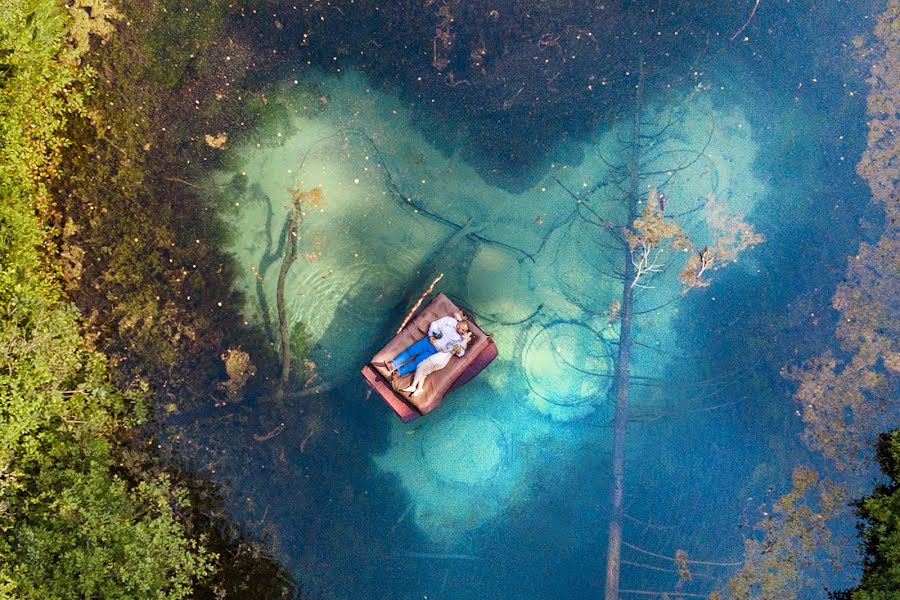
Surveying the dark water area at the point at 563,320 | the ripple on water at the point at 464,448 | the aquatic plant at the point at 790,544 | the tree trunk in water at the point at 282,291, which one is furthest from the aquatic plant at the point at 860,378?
the tree trunk in water at the point at 282,291

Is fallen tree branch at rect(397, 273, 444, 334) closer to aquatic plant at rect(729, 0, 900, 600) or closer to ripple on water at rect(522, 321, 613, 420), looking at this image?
ripple on water at rect(522, 321, 613, 420)

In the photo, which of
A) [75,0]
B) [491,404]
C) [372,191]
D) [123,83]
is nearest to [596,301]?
[491,404]

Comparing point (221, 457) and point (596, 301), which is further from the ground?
point (596, 301)

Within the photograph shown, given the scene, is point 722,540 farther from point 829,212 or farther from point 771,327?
point 829,212

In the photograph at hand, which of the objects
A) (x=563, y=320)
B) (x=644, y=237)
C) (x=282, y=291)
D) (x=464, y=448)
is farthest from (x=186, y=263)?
(x=644, y=237)

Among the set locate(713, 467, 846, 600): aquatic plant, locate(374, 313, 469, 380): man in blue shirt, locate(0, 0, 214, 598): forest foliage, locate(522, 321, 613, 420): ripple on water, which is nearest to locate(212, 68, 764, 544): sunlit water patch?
locate(522, 321, 613, 420): ripple on water

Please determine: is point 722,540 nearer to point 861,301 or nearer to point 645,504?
point 645,504

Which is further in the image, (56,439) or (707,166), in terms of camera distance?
(707,166)

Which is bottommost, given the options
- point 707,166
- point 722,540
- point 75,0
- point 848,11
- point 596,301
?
point 722,540
